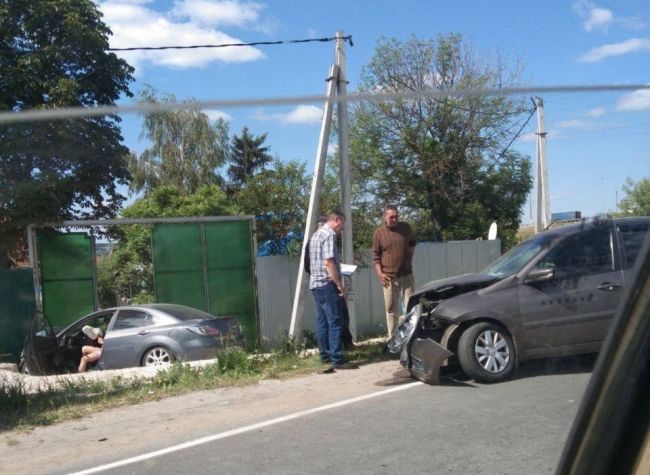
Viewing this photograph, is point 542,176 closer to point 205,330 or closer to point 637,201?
point 637,201

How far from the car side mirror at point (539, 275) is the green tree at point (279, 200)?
849cm

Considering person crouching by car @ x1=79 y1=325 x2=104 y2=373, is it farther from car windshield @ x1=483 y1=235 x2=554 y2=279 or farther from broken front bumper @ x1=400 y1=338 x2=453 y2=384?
car windshield @ x1=483 y1=235 x2=554 y2=279

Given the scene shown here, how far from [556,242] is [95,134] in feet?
22.5

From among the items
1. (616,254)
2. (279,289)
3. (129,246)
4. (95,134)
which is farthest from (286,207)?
(616,254)

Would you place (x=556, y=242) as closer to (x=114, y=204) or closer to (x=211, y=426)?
(x=211, y=426)

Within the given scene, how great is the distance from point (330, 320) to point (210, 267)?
5911 millimetres

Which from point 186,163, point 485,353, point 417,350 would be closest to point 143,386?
point 417,350

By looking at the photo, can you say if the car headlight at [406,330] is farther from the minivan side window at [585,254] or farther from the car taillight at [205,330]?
the car taillight at [205,330]

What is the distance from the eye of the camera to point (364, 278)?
13.7m

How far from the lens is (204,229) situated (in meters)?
13.4

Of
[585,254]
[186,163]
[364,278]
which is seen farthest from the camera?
[186,163]

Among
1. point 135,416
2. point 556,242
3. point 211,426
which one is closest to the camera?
point 556,242

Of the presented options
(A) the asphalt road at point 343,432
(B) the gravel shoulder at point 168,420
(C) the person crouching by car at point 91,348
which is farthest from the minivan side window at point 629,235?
(C) the person crouching by car at point 91,348

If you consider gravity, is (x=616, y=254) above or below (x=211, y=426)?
above
